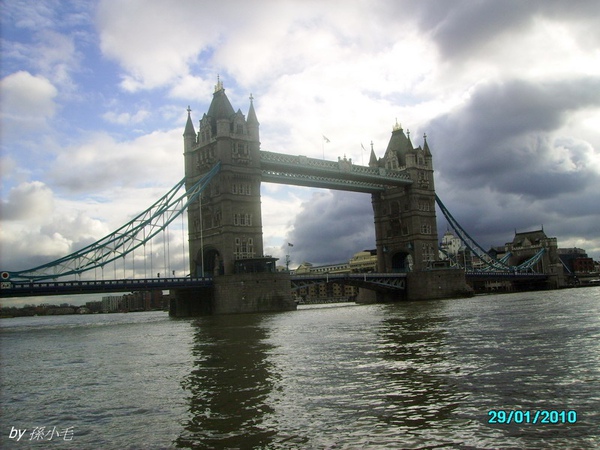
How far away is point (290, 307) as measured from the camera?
7469cm

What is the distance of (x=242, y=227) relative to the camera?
78625 millimetres

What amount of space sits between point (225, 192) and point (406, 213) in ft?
137

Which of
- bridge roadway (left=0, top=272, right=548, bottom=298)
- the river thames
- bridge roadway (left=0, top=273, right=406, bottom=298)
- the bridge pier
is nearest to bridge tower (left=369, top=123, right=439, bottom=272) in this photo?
bridge roadway (left=0, top=272, right=548, bottom=298)

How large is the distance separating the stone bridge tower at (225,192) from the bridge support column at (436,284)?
3183 cm

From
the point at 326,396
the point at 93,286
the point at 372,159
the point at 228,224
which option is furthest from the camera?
the point at 372,159

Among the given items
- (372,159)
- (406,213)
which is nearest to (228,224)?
(406,213)

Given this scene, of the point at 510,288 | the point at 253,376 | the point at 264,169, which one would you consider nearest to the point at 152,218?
the point at 264,169

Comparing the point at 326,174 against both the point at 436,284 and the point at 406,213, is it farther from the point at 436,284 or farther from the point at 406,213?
the point at 436,284

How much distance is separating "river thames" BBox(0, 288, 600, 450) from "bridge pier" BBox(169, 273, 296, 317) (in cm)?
4382

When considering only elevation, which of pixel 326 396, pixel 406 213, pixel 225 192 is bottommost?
pixel 326 396

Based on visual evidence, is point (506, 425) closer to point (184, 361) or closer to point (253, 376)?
point (253, 376)

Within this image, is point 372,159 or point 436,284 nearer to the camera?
point 436,284

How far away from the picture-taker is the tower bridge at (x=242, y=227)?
71000 mm

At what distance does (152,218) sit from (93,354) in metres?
44.9
